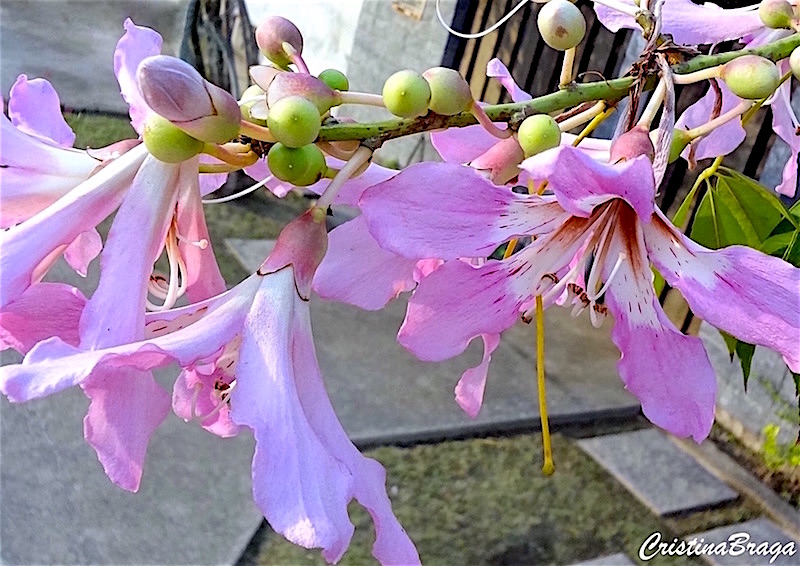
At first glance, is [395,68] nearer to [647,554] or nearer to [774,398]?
[774,398]

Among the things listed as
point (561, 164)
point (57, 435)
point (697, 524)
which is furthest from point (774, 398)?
point (561, 164)

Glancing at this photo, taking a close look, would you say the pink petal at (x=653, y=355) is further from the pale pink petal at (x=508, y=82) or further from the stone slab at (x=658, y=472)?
the stone slab at (x=658, y=472)

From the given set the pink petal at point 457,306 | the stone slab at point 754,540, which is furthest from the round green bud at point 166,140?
the stone slab at point 754,540

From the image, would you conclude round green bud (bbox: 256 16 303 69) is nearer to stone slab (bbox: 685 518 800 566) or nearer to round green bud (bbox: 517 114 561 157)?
round green bud (bbox: 517 114 561 157)

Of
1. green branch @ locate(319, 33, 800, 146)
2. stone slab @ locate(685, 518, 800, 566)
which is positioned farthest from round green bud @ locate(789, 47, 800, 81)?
stone slab @ locate(685, 518, 800, 566)

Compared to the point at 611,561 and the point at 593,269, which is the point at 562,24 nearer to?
the point at 593,269
